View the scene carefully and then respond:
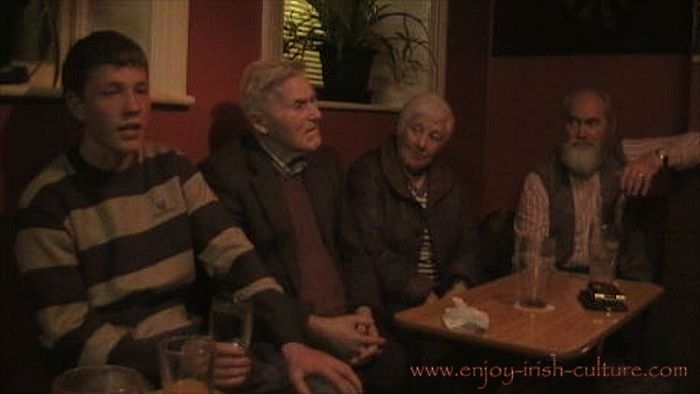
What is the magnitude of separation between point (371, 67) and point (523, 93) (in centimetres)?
95

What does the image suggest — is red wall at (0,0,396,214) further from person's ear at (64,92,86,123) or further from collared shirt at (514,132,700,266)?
collared shirt at (514,132,700,266)

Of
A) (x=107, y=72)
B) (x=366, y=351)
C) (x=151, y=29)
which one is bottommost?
(x=366, y=351)

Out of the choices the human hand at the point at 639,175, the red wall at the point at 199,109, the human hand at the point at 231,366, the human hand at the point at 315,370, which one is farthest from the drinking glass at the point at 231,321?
the human hand at the point at 639,175

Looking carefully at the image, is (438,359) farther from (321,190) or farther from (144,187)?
(144,187)

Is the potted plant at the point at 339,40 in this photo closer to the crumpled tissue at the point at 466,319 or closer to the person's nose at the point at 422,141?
the person's nose at the point at 422,141

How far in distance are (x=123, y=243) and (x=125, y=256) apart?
0.09ft

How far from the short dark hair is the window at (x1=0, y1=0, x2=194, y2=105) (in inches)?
17.0

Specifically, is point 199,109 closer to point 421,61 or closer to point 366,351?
point 366,351

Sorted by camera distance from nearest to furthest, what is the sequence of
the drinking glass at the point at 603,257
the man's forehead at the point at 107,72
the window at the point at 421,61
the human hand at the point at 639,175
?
the man's forehead at the point at 107,72 < the drinking glass at the point at 603,257 < the human hand at the point at 639,175 < the window at the point at 421,61

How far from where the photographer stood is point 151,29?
2084 mm

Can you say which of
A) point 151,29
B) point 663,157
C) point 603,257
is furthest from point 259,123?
point 663,157

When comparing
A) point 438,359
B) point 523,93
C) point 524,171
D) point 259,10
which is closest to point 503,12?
point 523,93

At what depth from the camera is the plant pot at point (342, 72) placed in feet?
9.88

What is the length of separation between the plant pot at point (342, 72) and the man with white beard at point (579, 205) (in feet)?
2.73
